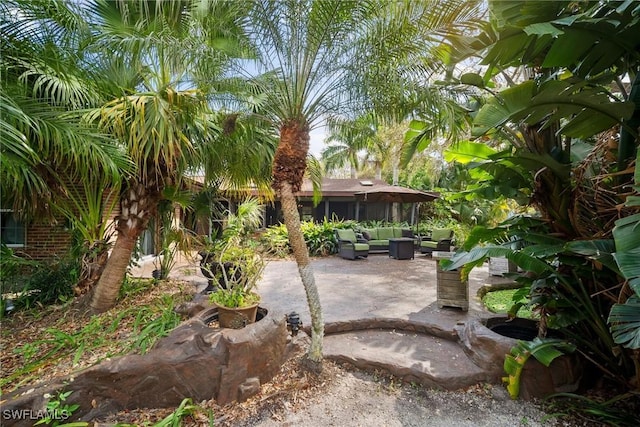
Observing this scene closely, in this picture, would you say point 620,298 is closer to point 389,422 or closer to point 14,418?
point 389,422

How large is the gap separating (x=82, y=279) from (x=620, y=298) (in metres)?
7.60

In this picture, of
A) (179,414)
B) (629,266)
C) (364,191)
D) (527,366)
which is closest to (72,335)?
(179,414)

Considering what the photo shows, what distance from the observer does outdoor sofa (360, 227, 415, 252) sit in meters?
13.1

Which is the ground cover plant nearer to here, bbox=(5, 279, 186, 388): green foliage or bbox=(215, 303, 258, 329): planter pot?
bbox=(5, 279, 186, 388): green foliage

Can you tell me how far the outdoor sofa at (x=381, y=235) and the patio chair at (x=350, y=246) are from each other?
77cm

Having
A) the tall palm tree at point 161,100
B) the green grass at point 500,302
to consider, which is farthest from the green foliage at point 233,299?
the green grass at point 500,302

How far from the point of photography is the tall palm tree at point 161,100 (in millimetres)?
3666

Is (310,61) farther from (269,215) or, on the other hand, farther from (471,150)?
(269,215)

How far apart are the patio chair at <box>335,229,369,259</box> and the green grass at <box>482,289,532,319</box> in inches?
205

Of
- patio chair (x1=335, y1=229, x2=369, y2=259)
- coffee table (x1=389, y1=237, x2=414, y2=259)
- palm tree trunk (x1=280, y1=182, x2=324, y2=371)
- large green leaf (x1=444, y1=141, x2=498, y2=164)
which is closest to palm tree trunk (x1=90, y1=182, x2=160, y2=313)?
palm tree trunk (x1=280, y1=182, x2=324, y2=371)

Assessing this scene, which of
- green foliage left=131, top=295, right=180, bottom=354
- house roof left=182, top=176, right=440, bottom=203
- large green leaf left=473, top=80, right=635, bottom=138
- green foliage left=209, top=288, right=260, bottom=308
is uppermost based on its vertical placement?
house roof left=182, top=176, right=440, bottom=203

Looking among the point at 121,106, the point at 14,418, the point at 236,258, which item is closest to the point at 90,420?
the point at 14,418

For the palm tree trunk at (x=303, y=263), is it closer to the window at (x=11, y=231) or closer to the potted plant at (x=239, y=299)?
the potted plant at (x=239, y=299)

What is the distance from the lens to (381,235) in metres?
13.7
